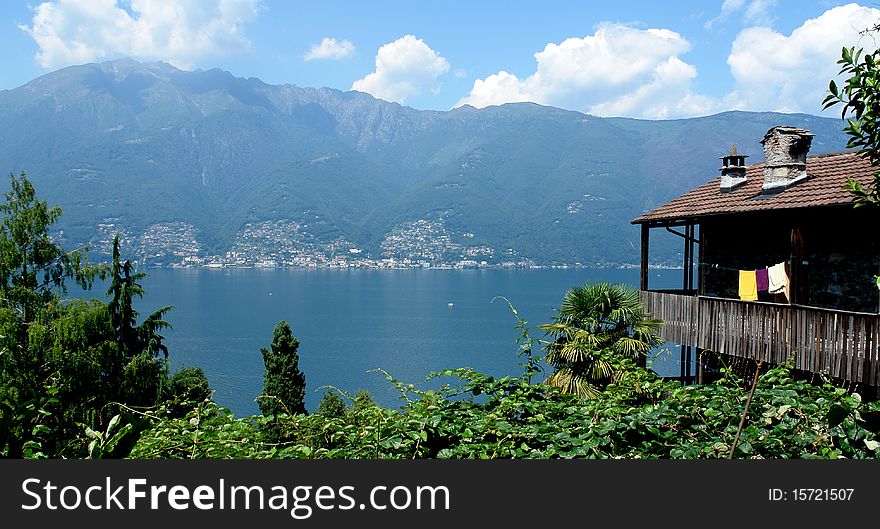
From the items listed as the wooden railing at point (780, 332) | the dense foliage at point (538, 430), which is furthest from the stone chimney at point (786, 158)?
the dense foliage at point (538, 430)

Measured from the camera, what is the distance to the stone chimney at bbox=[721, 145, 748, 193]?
14.1 meters

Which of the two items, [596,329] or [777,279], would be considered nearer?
[596,329]

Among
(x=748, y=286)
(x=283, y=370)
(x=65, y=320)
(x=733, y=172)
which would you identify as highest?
(x=733, y=172)

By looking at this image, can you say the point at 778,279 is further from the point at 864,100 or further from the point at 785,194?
the point at 864,100

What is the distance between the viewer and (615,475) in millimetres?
2328

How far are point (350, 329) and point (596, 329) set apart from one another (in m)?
81.2

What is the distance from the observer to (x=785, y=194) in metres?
11.7

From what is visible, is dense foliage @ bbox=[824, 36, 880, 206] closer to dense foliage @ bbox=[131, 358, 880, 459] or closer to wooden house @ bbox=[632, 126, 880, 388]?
dense foliage @ bbox=[131, 358, 880, 459]

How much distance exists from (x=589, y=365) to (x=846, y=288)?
4624mm

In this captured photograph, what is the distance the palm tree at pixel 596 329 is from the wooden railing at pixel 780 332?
100cm

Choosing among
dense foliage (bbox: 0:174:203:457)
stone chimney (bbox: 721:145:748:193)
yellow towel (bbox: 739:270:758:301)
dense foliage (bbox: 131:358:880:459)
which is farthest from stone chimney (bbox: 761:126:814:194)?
dense foliage (bbox: 0:174:203:457)

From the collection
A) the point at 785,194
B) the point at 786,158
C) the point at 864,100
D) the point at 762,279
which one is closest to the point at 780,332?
the point at 762,279

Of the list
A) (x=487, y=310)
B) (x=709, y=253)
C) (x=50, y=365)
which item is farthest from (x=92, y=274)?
(x=487, y=310)

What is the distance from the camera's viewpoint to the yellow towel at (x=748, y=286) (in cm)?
1255
